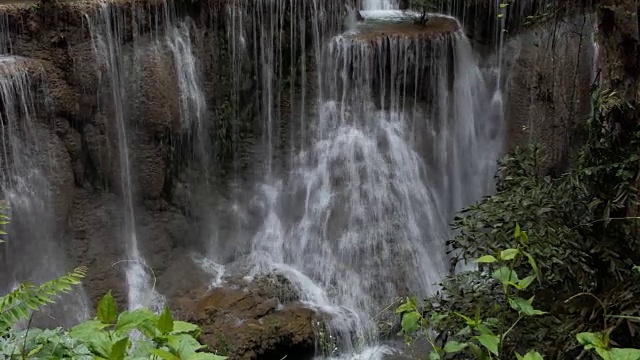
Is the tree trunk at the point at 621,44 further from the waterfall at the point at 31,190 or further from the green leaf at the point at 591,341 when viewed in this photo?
the waterfall at the point at 31,190

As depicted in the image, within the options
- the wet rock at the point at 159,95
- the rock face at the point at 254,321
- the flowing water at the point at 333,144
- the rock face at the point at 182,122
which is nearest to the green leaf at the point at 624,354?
the rock face at the point at 182,122

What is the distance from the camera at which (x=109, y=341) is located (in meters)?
2.13

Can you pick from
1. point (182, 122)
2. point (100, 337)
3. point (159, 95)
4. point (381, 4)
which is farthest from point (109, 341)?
point (381, 4)

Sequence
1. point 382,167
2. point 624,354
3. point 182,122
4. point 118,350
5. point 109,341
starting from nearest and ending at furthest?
point 118,350 < point 109,341 < point 624,354 < point 182,122 < point 382,167

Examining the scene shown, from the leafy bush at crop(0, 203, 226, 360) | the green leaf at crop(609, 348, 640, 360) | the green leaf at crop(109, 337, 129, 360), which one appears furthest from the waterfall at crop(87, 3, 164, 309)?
the green leaf at crop(609, 348, 640, 360)

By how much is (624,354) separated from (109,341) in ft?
5.79

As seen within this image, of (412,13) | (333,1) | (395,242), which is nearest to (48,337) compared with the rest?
(395,242)

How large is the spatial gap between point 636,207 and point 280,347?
519cm

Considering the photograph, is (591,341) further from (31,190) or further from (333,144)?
(333,144)

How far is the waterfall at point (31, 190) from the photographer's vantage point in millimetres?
8078

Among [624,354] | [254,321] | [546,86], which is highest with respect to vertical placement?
[624,354]

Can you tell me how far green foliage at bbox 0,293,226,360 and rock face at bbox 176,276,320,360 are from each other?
5.33m

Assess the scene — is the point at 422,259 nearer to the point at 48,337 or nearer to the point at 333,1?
the point at 333,1

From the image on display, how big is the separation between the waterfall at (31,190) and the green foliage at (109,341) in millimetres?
6178
